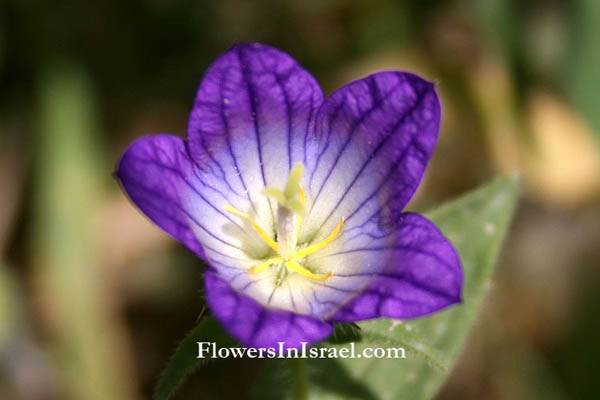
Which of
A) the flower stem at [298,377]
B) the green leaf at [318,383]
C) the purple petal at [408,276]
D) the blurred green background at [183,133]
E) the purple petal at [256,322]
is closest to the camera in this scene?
the purple petal at [256,322]

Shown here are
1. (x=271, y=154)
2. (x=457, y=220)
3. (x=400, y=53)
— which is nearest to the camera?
(x=271, y=154)

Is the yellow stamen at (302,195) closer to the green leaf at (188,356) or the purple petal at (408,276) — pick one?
the purple petal at (408,276)

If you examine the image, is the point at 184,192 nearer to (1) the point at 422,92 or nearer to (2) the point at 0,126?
(1) the point at 422,92

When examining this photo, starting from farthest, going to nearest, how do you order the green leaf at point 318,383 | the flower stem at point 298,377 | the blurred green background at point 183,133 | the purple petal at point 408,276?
the blurred green background at point 183,133
the green leaf at point 318,383
the flower stem at point 298,377
the purple petal at point 408,276

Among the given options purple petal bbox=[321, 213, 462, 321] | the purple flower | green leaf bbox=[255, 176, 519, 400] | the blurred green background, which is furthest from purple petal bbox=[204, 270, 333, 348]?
the blurred green background

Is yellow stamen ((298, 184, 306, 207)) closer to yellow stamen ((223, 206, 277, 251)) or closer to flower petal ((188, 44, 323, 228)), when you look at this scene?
flower petal ((188, 44, 323, 228))

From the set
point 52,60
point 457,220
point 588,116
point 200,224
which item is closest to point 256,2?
point 52,60

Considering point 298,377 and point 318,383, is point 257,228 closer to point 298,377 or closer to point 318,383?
point 298,377

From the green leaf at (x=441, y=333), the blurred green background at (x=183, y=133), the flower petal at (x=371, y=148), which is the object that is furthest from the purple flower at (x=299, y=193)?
the blurred green background at (x=183, y=133)
